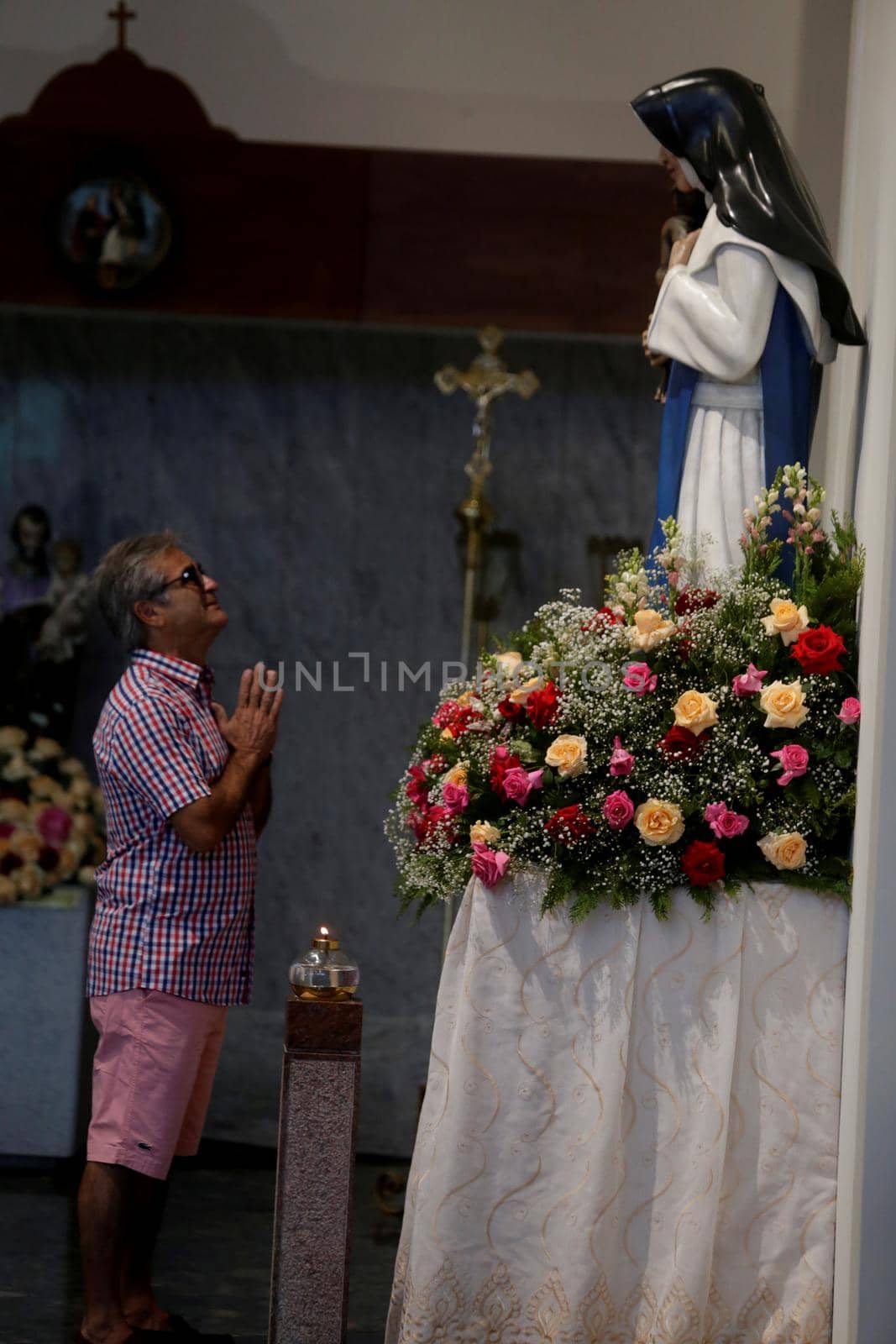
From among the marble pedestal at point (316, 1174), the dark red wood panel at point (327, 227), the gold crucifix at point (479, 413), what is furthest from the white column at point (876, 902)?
the dark red wood panel at point (327, 227)

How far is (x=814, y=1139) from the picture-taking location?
3.32 metres

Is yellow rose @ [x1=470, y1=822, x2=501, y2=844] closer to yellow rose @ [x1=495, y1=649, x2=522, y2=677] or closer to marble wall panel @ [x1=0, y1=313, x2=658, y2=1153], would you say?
yellow rose @ [x1=495, y1=649, x2=522, y2=677]

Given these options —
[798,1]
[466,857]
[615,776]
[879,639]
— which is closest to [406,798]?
[466,857]

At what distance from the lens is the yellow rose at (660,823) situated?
130 inches

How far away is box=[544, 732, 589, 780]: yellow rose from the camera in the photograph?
3.38 meters

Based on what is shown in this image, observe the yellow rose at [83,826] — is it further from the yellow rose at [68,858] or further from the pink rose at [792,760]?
the pink rose at [792,760]

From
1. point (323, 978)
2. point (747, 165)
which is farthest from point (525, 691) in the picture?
point (747, 165)

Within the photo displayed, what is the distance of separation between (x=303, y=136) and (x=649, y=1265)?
183 inches

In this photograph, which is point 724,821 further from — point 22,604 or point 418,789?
point 22,604

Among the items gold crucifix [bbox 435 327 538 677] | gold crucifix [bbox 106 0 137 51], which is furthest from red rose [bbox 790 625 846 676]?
gold crucifix [bbox 106 0 137 51]

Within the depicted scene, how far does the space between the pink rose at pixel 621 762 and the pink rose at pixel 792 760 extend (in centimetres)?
29

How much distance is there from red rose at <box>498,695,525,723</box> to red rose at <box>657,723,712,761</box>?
1.08ft

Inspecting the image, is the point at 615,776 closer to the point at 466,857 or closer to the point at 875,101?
the point at 466,857

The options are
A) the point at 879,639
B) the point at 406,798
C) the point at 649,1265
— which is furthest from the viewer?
the point at 406,798
